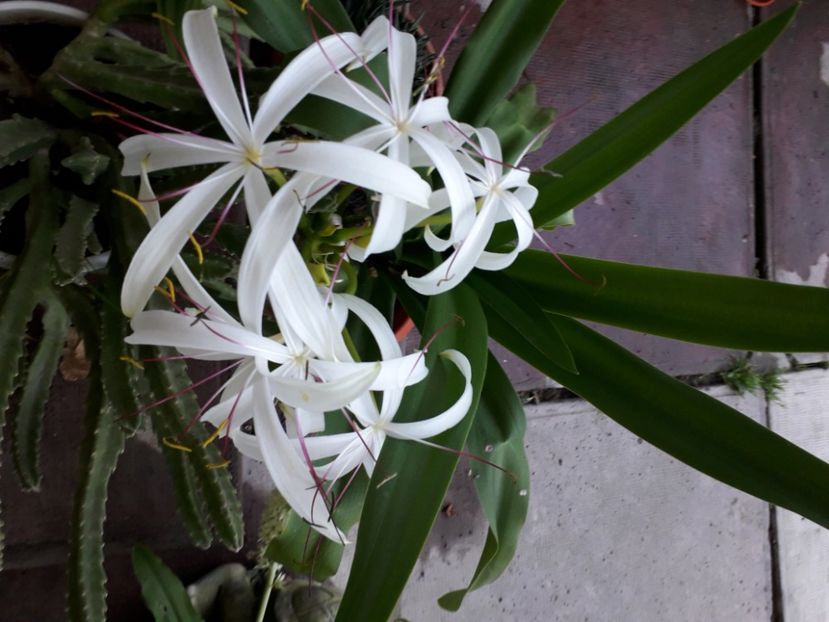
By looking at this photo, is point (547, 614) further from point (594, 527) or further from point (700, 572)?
point (700, 572)

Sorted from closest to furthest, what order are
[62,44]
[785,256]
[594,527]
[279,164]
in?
[279,164], [62,44], [594,527], [785,256]

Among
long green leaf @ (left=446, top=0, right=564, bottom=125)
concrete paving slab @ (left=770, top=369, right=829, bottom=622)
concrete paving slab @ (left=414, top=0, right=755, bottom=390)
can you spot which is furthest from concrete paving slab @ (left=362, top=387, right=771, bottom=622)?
long green leaf @ (left=446, top=0, right=564, bottom=125)

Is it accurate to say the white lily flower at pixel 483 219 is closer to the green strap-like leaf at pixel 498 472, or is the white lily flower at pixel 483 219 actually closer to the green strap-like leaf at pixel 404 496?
the green strap-like leaf at pixel 404 496

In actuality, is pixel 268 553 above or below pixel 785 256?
above

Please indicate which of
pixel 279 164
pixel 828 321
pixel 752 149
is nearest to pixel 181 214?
pixel 279 164

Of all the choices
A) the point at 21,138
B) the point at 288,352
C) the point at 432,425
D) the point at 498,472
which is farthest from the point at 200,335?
the point at 498,472

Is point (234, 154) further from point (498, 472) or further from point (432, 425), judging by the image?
point (498, 472)

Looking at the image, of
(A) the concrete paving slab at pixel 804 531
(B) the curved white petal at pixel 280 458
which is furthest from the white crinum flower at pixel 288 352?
(A) the concrete paving slab at pixel 804 531
